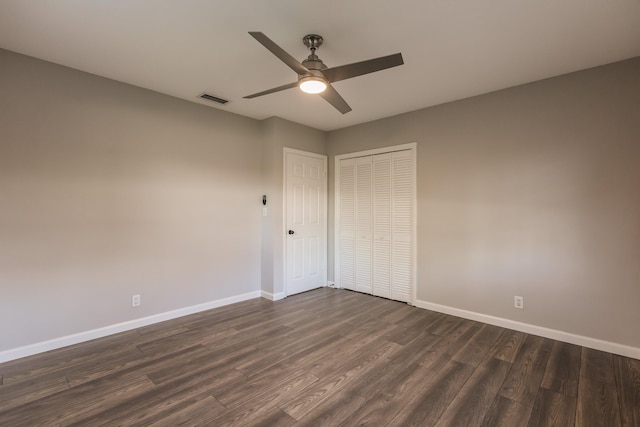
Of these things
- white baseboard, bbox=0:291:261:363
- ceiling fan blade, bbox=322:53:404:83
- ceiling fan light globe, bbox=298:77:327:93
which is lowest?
white baseboard, bbox=0:291:261:363

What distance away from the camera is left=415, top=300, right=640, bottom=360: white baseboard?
258 centimetres

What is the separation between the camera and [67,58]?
2.59 metres

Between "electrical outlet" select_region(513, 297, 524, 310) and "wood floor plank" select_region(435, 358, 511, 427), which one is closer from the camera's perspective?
"wood floor plank" select_region(435, 358, 511, 427)

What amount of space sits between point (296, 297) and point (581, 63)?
412cm

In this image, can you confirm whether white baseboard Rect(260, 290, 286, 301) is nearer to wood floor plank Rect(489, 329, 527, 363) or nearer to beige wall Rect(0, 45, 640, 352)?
beige wall Rect(0, 45, 640, 352)

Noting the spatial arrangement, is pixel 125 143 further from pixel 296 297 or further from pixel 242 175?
pixel 296 297

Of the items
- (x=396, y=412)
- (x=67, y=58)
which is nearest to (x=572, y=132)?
(x=396, y=412)

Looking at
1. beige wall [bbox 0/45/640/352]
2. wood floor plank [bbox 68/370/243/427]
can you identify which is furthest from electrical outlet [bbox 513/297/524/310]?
wood floor plank [bbox 68/370/243/427]

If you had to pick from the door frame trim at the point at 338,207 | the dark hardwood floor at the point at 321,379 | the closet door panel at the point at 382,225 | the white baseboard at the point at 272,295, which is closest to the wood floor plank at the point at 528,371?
the dark hardwood floor at the point at 321,379

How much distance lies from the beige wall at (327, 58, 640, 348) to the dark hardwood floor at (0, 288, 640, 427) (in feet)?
1.39

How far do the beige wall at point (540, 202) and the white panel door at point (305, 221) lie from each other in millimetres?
1628

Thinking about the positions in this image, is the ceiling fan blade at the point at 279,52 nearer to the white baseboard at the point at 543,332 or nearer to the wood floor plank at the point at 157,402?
the wood floor plank at the point at 157,402

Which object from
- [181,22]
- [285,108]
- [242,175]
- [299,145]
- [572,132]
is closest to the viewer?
[181,22]

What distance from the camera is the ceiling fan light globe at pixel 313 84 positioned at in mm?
2102
